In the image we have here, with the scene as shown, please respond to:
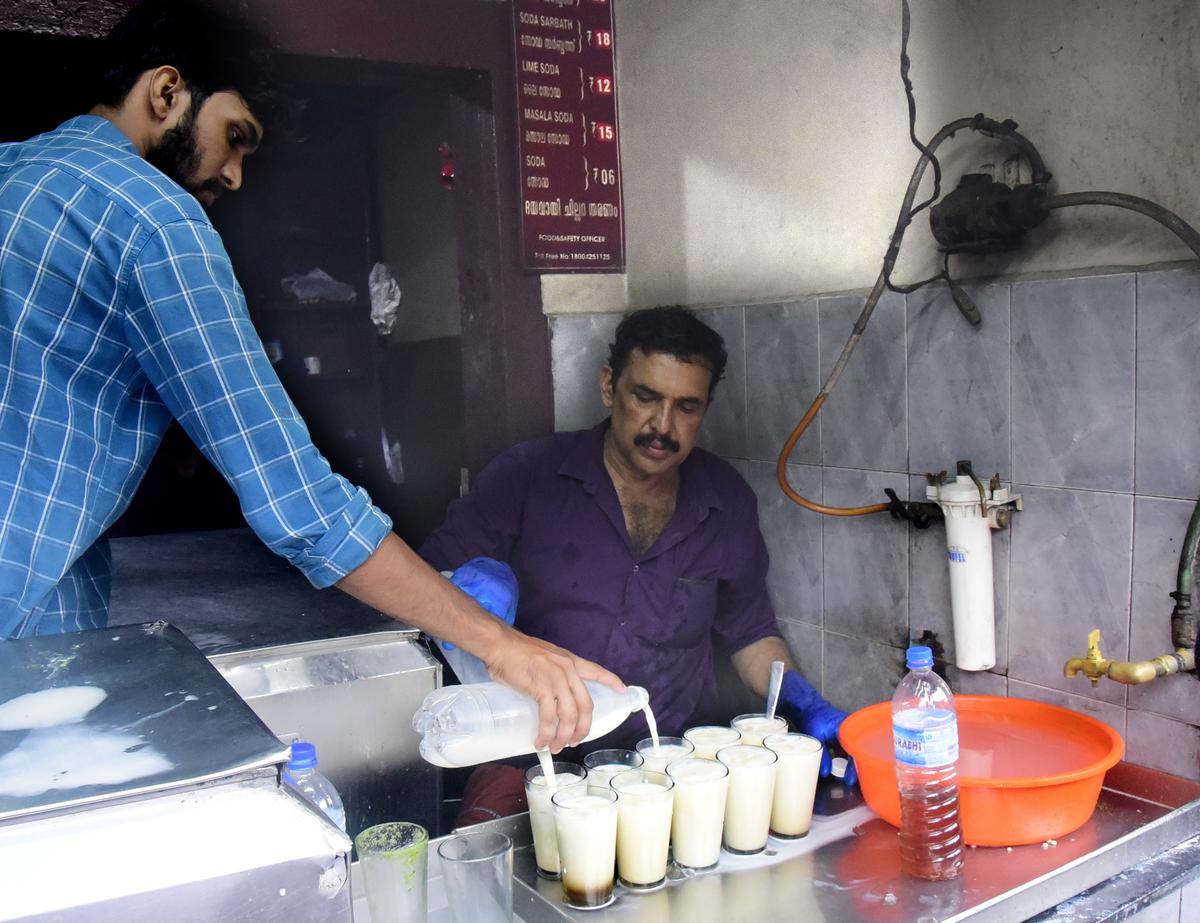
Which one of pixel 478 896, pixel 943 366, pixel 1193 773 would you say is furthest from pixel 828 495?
pixel 478 896

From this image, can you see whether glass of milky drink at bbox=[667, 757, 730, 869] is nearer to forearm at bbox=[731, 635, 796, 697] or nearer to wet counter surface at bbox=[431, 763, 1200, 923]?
wet counter surface at bbox=[431, 763, 1200, 923]

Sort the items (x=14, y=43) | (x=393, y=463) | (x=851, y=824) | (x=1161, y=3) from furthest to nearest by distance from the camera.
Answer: (x=393, y=463), (x=14, y=43), (x=1161, y=3), (x=851, y=824)

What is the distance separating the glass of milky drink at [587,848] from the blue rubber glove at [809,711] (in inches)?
24.6

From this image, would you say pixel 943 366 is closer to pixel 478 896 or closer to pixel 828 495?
pixel 828 495

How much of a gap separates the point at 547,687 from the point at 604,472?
1258 millimetres

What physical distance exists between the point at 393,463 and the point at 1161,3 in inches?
112

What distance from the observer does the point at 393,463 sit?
3814 millimetres

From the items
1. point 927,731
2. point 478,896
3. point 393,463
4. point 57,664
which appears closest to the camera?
point 57,664

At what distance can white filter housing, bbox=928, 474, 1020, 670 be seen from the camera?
6.43 ft

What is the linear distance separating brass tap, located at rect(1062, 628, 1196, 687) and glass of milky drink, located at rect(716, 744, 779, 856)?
1.94 ft

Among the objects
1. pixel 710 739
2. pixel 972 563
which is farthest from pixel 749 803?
pixel 972 563

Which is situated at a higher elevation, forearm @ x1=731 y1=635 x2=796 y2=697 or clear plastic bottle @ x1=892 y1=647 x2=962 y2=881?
clear plastic bottle @ x1=892 y1=647 x2=962 y2=881

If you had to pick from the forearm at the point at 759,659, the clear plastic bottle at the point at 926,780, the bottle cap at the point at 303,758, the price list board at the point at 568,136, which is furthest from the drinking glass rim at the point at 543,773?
the price list board at the point at 568,136

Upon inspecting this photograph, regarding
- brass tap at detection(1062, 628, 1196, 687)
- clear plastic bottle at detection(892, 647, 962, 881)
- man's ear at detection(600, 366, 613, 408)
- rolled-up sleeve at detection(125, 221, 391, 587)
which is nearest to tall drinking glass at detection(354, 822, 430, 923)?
rolled-up sleeve at detection(125, 221, 391, 587)
